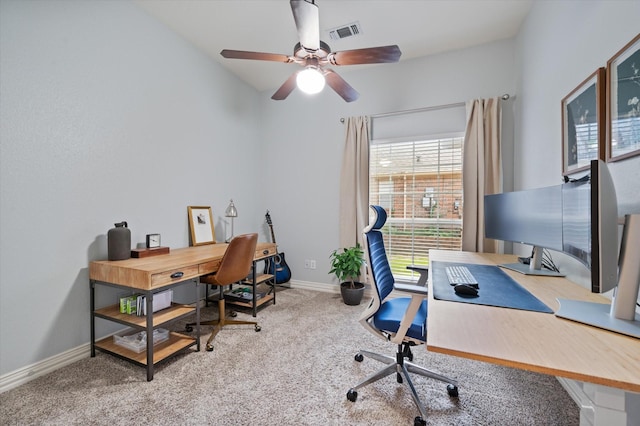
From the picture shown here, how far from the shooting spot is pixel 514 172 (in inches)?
105

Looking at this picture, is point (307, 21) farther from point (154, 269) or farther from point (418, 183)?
point (418, 183)

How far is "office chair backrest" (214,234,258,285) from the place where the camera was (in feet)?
7.13

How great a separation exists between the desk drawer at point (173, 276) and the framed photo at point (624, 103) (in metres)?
2.60

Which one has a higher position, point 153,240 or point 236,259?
point 153,240

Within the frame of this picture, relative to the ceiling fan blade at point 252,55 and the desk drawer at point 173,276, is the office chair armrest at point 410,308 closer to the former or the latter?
the desk drawer at point 173,276

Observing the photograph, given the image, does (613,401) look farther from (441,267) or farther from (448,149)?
(448,149)

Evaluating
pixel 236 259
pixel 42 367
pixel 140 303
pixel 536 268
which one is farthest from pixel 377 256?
pixel 42 367

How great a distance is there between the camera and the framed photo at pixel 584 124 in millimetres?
1294

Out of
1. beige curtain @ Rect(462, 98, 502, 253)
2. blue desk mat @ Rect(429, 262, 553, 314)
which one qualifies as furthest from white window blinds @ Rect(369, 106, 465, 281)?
Answer: blue desk mat @ Rect(429, 262, 553, 314)

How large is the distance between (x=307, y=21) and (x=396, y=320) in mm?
1960

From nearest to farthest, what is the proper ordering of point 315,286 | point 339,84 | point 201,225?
1. point 339,84
2. point 201,225
3. point 315,286

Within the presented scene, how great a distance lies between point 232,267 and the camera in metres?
2.23

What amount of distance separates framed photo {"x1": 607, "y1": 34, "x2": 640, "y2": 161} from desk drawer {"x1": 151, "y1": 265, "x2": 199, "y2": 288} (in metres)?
2.60

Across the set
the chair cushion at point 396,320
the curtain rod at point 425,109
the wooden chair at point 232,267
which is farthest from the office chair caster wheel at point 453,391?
the curtain rod at point 425,109
